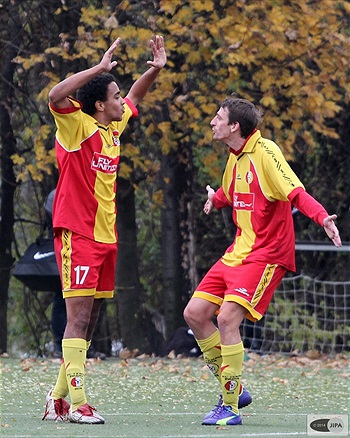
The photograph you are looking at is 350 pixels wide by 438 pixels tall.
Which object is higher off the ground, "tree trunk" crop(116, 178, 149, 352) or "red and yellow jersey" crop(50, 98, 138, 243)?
"red and yellow jersey" crop(50, 98, 138, 243)

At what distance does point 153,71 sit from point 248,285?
174 cm

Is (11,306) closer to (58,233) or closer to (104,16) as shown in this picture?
(104,16)

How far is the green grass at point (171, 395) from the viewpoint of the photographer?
681 centimetres

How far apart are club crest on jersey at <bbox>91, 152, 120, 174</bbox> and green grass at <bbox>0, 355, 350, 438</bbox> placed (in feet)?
4.97

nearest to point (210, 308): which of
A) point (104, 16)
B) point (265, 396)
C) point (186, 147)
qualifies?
point (265, 396)

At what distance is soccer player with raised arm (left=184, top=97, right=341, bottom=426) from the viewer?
722 cm

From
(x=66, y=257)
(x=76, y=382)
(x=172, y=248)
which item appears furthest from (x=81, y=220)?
(x=172, y=248)

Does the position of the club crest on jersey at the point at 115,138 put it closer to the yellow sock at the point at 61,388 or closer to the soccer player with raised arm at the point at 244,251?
the soccer player with raised arm at the point at 244,251

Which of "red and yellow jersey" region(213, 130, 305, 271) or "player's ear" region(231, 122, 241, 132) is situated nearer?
"red and yellow jersey" region(213, 130, 305, 271)

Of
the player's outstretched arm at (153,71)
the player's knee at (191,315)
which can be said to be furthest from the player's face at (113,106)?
the player's knee at (191,315)

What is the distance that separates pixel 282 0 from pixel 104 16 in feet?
7.32

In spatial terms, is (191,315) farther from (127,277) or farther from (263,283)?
(127,277)

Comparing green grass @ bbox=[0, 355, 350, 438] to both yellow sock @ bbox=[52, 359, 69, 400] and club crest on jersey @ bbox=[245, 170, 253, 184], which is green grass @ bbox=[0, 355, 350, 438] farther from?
club crest on jersey @ bbox=[245, 170, 253, 184]

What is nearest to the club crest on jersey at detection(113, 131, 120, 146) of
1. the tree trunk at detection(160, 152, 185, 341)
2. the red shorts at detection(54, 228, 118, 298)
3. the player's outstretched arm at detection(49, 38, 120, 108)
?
the player's outstretched arm at detection(49, 38, 120, 108)
